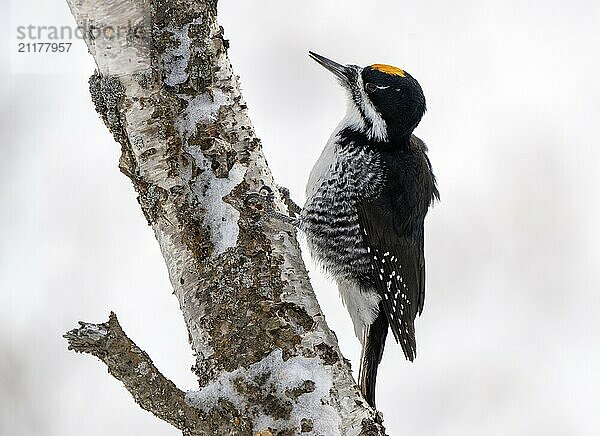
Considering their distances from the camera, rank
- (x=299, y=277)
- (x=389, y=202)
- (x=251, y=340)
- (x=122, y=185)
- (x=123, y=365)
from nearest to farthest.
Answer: (x=123, y=365)
(x=251, y=340)
(x=299, y=277)
(x=389, y=202)
(x=122, y=185)

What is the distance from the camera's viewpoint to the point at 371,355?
2314mm

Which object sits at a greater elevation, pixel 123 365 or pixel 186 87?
pixel 186 87

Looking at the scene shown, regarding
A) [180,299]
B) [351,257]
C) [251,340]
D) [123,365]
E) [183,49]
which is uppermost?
[351,257]

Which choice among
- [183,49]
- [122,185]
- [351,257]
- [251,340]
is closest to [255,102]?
[122,185]

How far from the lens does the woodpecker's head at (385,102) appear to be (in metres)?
2.40

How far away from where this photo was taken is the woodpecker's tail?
2.17 metres

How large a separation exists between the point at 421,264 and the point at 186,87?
43.2 inches

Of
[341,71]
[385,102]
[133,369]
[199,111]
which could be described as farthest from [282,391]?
[341,71]

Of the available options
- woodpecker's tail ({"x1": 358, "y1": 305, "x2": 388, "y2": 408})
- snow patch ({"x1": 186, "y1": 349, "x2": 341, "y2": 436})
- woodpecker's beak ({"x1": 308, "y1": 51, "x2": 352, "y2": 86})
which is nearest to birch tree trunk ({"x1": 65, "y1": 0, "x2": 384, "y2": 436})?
snow patch ({"x1": 186, "y1": 349, "x2": 341, "y2": 436})

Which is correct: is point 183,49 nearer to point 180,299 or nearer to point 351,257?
point 180,299

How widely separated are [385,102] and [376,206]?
315mm

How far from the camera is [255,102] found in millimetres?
4703

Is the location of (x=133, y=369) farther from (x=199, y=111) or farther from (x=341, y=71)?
(x=341, y=71)

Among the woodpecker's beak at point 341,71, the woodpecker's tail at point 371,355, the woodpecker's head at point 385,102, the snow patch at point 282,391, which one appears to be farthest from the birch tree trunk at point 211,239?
the woodpecker's beak at point 341,71
